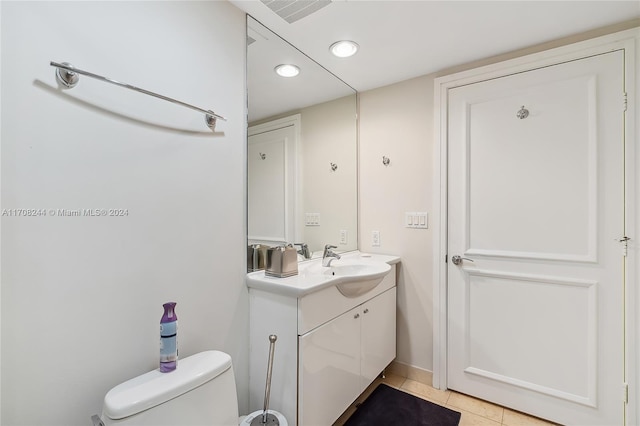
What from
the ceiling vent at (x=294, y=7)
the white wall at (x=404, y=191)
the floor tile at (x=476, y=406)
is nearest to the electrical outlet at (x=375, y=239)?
the white wall at (x=404, y=191)

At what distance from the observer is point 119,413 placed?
88 cm

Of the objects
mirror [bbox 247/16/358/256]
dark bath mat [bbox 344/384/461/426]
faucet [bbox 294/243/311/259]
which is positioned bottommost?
dark bath mat [bbox 344/384/461/426]

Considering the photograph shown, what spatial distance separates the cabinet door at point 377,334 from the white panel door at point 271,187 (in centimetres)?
71

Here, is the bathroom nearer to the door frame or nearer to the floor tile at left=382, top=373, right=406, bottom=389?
the door frame

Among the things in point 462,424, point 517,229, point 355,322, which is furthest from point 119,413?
point 517,229

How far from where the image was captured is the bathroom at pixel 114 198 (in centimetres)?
87

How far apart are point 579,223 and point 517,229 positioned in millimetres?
293

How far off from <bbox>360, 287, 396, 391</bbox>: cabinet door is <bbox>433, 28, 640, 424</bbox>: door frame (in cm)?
34

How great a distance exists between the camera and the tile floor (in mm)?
1744

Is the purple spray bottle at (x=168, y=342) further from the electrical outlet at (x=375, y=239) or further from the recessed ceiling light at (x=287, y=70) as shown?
the electrical outlet at (x=375, y=239)

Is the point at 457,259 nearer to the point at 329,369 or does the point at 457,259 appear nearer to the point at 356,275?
the point at 356,275

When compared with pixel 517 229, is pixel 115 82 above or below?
above

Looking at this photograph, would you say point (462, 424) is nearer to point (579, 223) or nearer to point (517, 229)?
point (517, 229)

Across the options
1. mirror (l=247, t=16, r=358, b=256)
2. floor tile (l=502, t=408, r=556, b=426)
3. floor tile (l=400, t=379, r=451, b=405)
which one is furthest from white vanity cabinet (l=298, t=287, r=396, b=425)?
floor tile (l=502, t=408, r=556, b=426)
